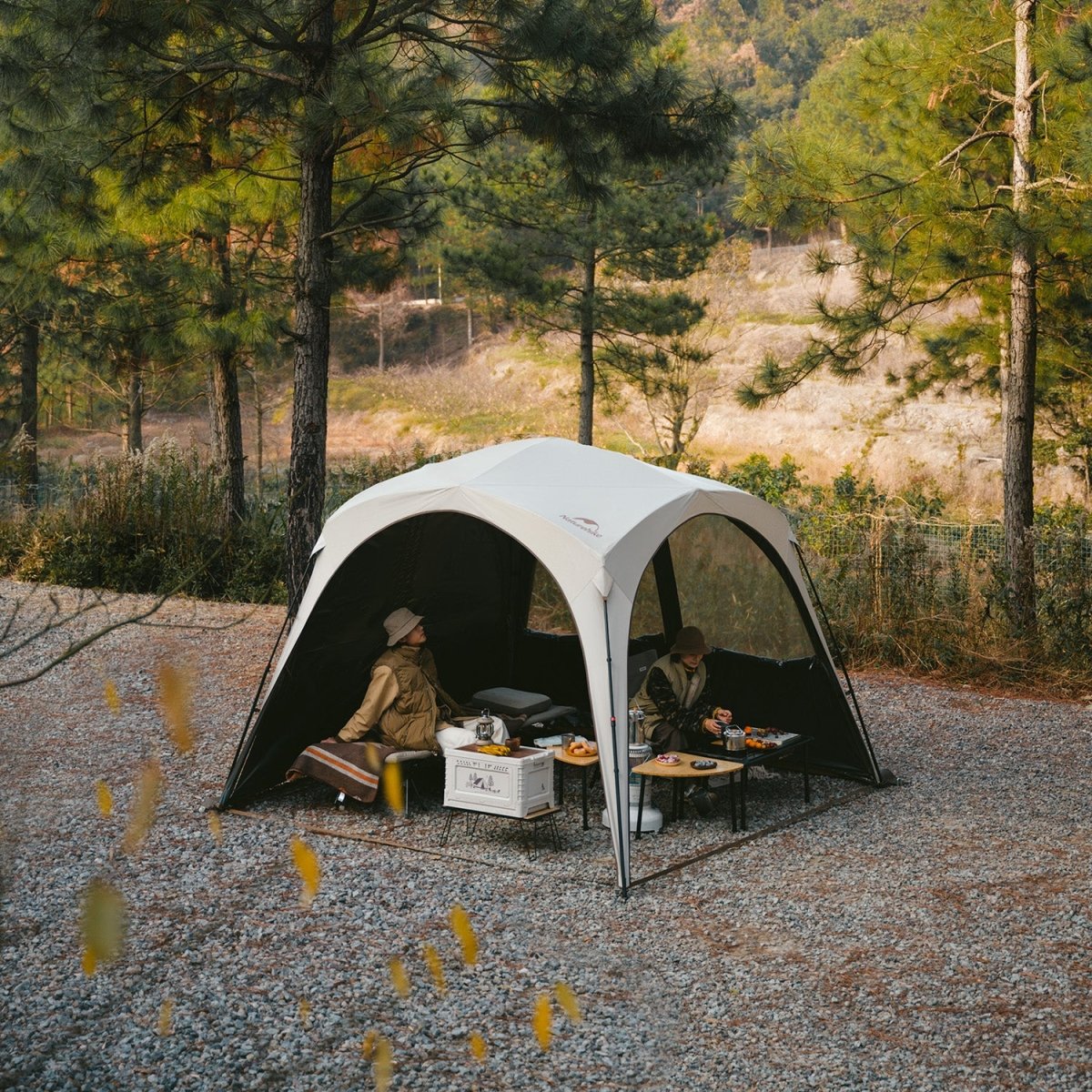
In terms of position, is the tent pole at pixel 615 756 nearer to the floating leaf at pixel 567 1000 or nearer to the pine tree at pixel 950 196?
the floating leaf at pixel 567 1000

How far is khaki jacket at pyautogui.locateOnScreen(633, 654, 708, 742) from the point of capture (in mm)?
7348

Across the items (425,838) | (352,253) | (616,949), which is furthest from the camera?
(352,253)

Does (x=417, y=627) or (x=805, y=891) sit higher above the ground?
(x=417, y=627)

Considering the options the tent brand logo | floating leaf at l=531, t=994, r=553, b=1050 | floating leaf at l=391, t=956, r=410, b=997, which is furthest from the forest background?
floating leaf at l=531, t=994, r=553, b=1050

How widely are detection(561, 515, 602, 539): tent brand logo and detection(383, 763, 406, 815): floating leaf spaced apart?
162 cm

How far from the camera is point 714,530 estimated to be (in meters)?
7.87

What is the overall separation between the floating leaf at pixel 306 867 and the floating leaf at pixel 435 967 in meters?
0.73

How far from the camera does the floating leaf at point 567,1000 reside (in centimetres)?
451

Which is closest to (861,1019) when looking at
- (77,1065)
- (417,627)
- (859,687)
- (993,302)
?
(77,1065)

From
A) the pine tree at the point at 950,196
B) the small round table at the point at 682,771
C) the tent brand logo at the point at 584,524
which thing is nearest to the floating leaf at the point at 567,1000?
the small round table at the point at 682,771

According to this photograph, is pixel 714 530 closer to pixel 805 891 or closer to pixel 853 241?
pixel 805 891

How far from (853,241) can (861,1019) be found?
27.0ft

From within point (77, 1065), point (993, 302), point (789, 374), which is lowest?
point (77, 1065)

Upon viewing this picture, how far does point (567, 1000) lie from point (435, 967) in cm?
56
